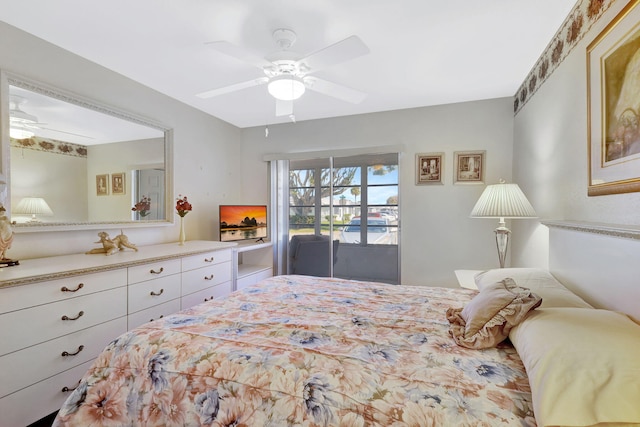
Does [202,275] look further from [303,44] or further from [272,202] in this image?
[303,44]

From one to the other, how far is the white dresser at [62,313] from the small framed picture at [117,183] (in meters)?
0.57

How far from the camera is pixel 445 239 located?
3285 mm

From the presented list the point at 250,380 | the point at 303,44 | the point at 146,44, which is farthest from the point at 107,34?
the point at 250,380

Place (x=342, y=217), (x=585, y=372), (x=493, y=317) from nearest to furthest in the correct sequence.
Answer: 1. (x=585, y=372)
2. (x=493, y=317)
3. (x=342, y=217)

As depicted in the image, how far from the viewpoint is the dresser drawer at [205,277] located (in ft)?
8.23

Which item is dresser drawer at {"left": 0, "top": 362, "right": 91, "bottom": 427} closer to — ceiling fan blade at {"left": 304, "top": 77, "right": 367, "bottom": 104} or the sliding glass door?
ceiling fan blade at {"left": 304, "top": 77, "right": 367, "bottom": 104}

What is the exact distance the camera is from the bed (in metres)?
0.86

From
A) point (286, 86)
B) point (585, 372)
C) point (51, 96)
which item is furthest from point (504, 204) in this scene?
point (51, 96)

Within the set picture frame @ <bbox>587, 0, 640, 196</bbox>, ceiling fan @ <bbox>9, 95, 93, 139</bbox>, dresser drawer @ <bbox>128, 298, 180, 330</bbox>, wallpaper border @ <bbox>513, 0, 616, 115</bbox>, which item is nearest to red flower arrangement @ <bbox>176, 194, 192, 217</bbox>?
dresser drawer @ <bbox>128, 298, 180, 330</bbox>

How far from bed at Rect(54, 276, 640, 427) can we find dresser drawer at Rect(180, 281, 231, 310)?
3.74 feet

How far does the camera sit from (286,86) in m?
1.93

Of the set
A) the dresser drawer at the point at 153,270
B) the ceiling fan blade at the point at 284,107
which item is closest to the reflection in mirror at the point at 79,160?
the dresser drawer at the point at 153,270

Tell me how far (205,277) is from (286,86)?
185cm

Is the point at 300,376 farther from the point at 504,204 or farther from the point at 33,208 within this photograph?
the point at 33,208
